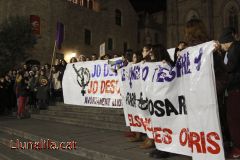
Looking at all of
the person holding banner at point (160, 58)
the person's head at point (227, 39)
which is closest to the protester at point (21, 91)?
the person holding banner at point (160, 58)

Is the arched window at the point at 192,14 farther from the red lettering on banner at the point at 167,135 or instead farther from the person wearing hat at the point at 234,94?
the person wearing hat at the point at 234,94

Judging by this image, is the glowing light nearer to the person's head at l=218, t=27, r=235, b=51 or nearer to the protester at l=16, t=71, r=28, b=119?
the protester at l=16, t=71, r=28, b=119

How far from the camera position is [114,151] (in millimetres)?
5719

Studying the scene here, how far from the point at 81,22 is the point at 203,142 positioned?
29537 millimetres

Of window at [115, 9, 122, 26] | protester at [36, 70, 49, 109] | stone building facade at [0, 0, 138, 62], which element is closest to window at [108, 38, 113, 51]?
stone building facade at [0, 0, 138, 62]

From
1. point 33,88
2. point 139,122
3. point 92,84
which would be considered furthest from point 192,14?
point 139,122

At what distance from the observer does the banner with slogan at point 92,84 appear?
10109mm

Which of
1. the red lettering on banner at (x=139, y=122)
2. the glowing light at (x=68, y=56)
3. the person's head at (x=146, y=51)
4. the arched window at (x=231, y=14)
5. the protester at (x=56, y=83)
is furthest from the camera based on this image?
the arched window at (x=231, y=14)

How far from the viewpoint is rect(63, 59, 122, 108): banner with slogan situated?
10.1 metres

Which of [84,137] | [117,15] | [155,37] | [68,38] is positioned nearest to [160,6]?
[155,37]

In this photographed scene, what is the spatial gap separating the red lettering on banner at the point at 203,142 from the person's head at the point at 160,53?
131 centimetres

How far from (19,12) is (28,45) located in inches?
198

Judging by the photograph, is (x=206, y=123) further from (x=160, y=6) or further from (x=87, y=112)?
(x=160, y=6)

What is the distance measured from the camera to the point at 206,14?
35.8 metres
